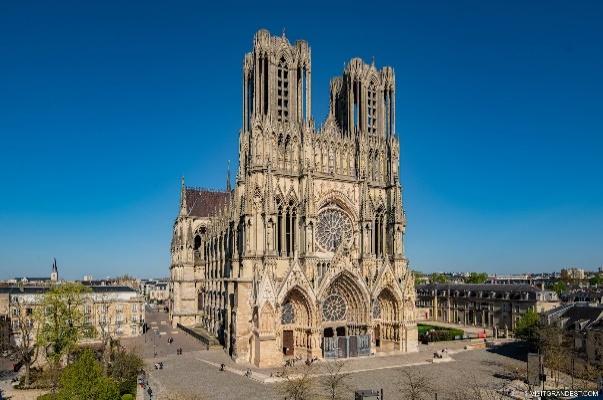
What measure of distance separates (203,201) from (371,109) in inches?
1674

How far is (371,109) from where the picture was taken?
72.0m

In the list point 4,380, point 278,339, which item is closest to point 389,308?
point 278,339

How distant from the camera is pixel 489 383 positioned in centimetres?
4941

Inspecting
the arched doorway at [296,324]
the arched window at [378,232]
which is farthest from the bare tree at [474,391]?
the arched window at [378,232]

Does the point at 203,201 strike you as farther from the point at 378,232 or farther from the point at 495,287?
the point at 495,287

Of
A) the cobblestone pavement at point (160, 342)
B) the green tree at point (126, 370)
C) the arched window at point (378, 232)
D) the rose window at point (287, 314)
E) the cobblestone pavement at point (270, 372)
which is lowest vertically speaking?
the cobblestone pavement at point (160, 342)

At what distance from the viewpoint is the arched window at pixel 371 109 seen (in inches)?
2815

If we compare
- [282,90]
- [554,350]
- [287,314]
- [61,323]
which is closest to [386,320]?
[287,314]

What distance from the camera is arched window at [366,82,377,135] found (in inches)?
2815

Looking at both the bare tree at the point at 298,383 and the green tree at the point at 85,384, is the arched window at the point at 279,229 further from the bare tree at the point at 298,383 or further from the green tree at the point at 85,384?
the green tree at the point at 85,384

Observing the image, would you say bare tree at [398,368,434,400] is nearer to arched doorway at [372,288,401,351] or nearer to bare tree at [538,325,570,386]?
bare tree at [538,325,570,386]

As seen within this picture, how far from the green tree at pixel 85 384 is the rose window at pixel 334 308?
30746 millimetres

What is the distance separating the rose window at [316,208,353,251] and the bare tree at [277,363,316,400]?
15528 millimetres

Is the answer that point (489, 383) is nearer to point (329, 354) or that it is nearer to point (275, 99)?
point (329, 354)
